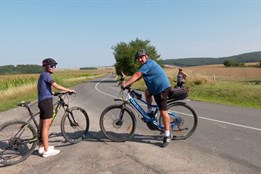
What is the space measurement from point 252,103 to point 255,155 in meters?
8.75

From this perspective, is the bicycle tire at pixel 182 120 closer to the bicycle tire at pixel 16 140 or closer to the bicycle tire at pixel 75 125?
the bicycle tire at pixel 75 125

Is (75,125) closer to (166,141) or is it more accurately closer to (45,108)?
(45,108)

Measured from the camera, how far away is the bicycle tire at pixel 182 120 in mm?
6230

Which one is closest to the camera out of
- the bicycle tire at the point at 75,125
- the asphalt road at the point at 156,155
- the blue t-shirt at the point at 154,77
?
the asphalt road at the point at 156,155

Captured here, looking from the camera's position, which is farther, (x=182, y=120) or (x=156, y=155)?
Result: (x=182, y=120)

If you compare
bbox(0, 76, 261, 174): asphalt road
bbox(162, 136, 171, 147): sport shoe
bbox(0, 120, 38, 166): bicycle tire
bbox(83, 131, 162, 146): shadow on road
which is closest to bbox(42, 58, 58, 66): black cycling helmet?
bbox(0, 120, 38, 166): bicycle tire

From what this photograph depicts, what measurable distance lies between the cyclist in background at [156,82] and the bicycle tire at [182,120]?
46 cm

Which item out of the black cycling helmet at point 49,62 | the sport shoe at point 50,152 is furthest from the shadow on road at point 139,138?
the black cycling helmet at point 49,62

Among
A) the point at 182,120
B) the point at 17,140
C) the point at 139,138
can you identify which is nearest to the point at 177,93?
the point at 182,120

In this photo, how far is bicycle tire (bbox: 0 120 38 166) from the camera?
506 centimetres

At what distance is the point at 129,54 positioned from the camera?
53.0 meters

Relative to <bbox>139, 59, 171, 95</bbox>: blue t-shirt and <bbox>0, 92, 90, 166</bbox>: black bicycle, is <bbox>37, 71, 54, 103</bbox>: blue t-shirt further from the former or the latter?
<bbox>139, 59, 171, 95</bbox>: blue t-shirt

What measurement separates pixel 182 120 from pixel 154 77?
53.9 inches

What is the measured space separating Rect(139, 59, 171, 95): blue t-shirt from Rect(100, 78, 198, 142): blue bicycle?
17.6 inches
